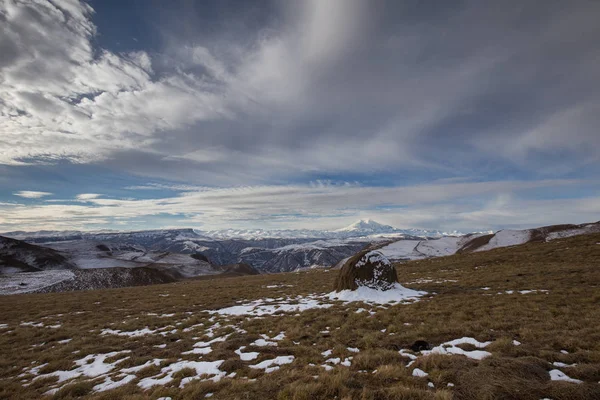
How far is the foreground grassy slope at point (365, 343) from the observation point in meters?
6.58

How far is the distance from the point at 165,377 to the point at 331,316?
950 cm

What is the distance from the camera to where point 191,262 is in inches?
6496

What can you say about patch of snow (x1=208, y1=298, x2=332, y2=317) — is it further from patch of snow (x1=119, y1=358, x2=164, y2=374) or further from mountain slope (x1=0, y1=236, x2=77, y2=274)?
mountain slope (x1=0, y1=236, x2=77, y2=274)

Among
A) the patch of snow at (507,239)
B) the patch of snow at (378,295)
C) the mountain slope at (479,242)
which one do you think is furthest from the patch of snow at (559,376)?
the patch of snow at (507,239)

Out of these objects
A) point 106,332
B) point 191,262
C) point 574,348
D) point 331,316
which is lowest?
point 191,262

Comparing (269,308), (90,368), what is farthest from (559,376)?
(269,308)

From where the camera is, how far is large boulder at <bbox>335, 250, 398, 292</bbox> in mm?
21562

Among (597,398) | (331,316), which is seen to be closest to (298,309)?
(331,316)

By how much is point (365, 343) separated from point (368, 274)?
11.7 m

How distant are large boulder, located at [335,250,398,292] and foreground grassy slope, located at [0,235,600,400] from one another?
3733 mm

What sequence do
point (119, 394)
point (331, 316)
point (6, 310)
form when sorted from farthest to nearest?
point (6, 310) < point (331, 316) < point (119, 394)

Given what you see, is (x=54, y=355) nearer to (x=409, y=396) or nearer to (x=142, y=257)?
(x=409, y=396)

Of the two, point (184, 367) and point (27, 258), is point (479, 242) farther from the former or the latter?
point (27, 258)

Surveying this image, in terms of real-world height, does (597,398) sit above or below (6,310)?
above
